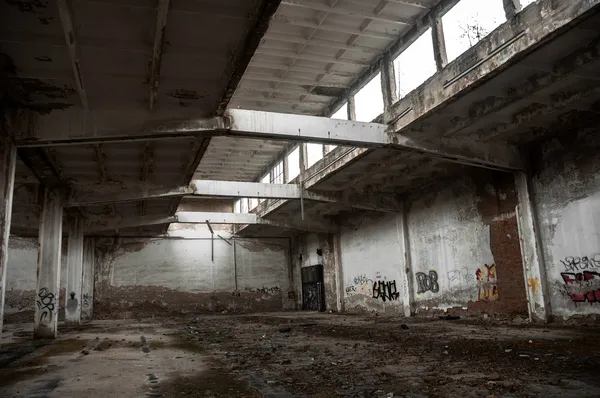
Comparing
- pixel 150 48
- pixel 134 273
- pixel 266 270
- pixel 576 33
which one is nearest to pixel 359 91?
pixel 576 33

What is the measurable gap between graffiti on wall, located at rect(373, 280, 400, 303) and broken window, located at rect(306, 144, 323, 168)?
509 cm

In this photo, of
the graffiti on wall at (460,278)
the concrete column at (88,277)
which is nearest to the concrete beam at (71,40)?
the graffiti on wall at (460,278)

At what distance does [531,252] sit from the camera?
10586 mm

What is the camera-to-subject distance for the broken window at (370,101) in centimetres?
1224

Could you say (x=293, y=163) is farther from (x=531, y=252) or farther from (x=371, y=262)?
(x=531, y=252)

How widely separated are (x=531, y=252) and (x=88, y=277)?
19845mm

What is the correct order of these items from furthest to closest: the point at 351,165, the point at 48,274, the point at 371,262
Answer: the point at 371,262 → the point at 351,165 → the point at 48,274

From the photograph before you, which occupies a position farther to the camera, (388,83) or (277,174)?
(277,174)

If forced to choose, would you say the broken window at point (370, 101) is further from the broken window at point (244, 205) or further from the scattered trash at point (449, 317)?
the broken window at point (244, 205)

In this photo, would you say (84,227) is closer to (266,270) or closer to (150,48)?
(266,270)

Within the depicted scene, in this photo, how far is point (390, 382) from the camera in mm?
4914

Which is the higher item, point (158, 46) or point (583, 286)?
point (158, 46)

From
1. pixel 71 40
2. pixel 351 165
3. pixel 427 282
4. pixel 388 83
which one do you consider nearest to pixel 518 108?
pixel 388 83

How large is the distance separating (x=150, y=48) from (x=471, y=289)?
1030cm
